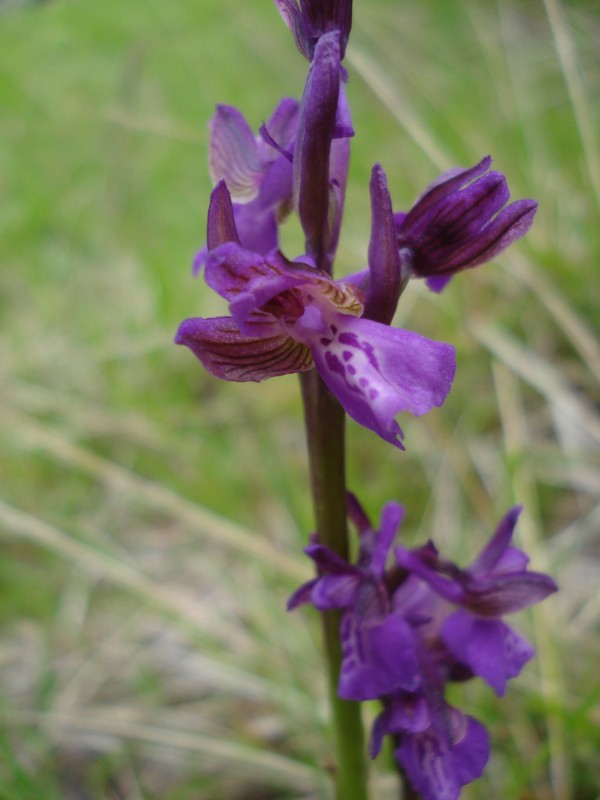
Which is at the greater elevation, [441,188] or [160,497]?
[441,188]

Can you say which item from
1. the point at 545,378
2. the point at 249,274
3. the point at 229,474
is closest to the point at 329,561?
the point at 249,274

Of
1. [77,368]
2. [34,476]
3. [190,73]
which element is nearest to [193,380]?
[77,368]

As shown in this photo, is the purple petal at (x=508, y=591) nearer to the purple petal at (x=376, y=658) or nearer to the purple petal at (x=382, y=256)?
the purple petal at (x=376, y=658)

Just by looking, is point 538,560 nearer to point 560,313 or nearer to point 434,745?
point 560,313

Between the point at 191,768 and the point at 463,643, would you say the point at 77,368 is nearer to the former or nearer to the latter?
the point at 191,768

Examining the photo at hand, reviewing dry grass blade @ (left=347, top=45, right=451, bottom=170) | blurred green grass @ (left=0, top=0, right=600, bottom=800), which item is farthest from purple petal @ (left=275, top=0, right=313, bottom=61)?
dry grass blade @ (left=347, top=45, right=451, bottom=170)

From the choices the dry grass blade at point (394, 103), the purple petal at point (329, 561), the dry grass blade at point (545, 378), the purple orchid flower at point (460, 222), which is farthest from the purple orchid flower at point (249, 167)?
the dry grass blade at point (545, 378)
